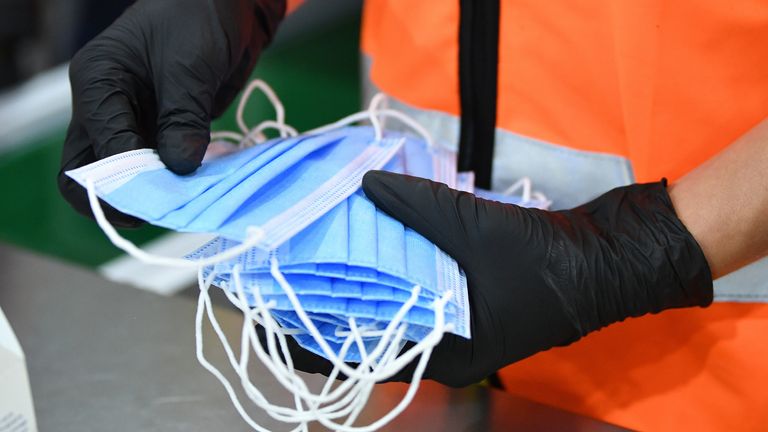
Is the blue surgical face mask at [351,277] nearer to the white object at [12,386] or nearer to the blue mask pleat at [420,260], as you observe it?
the blue mask pleat at [420,260]

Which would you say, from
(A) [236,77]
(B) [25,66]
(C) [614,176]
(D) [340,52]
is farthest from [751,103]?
(B) [25,66]

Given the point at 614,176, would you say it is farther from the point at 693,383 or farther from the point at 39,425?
the point at 39,425

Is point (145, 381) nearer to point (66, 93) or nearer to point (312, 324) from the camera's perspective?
point (312, 324)

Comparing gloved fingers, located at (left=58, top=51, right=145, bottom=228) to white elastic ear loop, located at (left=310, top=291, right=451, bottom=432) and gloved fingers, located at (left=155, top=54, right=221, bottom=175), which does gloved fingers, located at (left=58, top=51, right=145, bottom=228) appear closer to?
gloved fingers, located at (left=155, top=54, right=221, bottom=175)

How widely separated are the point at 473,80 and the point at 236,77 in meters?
0.27

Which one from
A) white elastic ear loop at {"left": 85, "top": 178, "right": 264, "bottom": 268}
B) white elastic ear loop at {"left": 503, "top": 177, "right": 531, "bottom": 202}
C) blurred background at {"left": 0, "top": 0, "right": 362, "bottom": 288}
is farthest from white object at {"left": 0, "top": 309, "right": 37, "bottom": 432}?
blurred background at {"left": 0, "top": 0, "right": 362, "bottom": 288}

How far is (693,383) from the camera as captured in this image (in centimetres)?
85

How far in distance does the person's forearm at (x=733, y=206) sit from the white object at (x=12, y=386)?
0.58 meters

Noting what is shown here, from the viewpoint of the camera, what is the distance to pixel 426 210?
671 millimetres

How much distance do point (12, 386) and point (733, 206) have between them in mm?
627

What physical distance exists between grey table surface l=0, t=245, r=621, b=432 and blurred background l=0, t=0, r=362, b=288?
1.95ft

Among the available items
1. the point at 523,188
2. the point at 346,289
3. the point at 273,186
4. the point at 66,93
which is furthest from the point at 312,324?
the point at 66,93

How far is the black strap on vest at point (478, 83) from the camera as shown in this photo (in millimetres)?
885

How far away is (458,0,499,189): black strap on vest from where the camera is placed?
0.89 m
